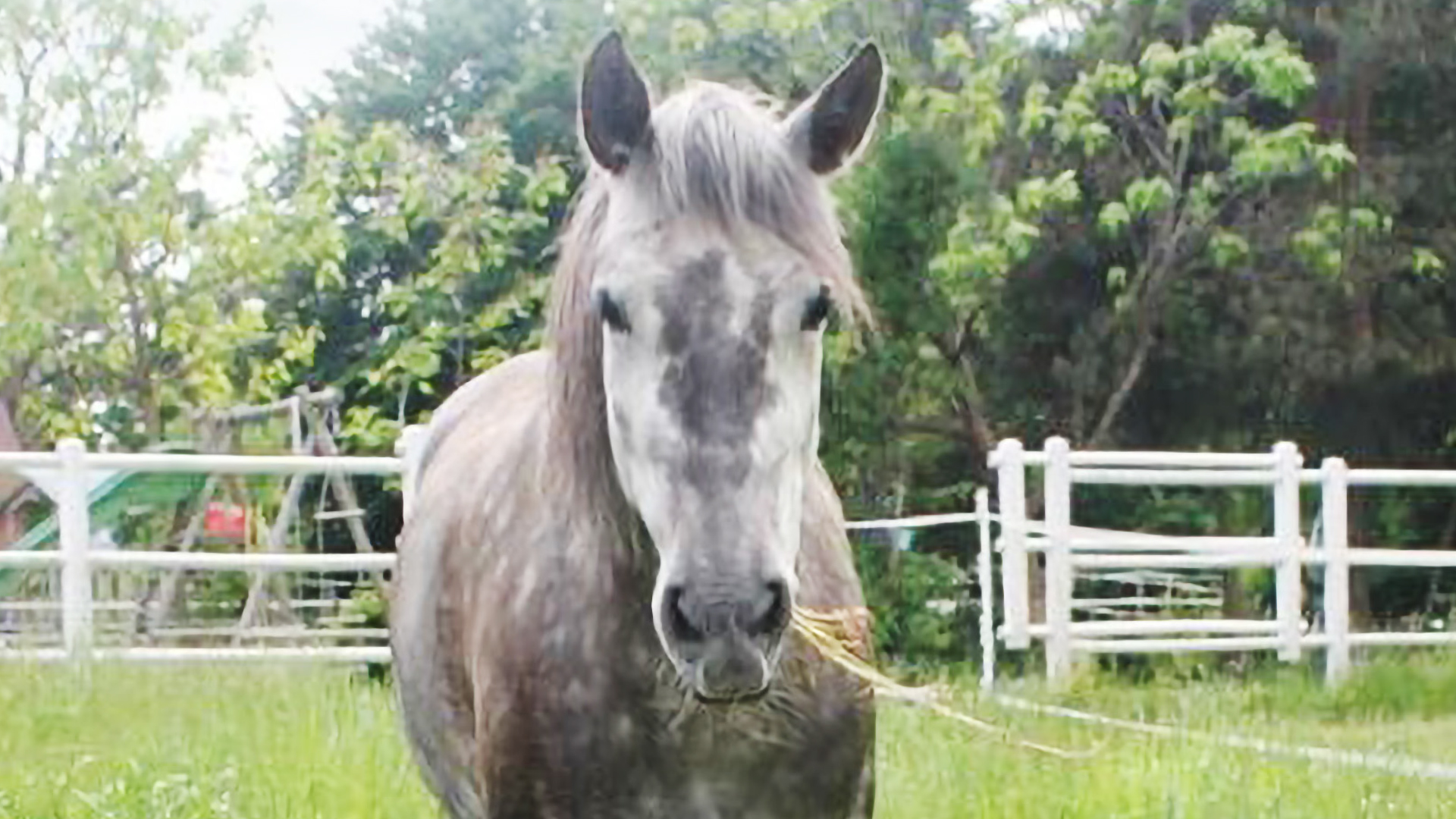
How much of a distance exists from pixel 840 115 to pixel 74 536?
7968mm

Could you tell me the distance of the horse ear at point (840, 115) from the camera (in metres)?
3.29

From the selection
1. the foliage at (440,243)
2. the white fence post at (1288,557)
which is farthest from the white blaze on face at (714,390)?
the foliage at (440,243)

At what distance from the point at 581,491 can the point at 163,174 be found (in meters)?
13.4

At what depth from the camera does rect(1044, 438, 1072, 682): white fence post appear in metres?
11.4

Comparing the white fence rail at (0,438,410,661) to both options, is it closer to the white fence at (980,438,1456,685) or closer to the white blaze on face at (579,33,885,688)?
the white fence at (980,438,1456,685)

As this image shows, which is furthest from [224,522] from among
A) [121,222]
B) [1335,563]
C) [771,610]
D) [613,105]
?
[771,610]

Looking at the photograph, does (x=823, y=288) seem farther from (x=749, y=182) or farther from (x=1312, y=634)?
(x=1312, y=634)

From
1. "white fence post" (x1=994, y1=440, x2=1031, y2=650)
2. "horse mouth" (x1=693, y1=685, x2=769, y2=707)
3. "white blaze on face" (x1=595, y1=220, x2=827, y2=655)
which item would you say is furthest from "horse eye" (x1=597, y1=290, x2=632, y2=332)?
"white fence post" (x1=994, y1=440, x2=1031, y2=650)

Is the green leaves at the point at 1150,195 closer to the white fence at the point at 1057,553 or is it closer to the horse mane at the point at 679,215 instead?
the white fence at the point at 1057,553

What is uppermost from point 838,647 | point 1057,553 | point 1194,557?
point 838,647

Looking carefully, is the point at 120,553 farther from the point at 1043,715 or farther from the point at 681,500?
the point at 681,500

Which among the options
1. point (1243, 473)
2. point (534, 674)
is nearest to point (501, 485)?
point (534, 674)

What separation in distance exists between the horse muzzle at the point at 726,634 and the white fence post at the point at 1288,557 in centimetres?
939

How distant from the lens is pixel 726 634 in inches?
109
